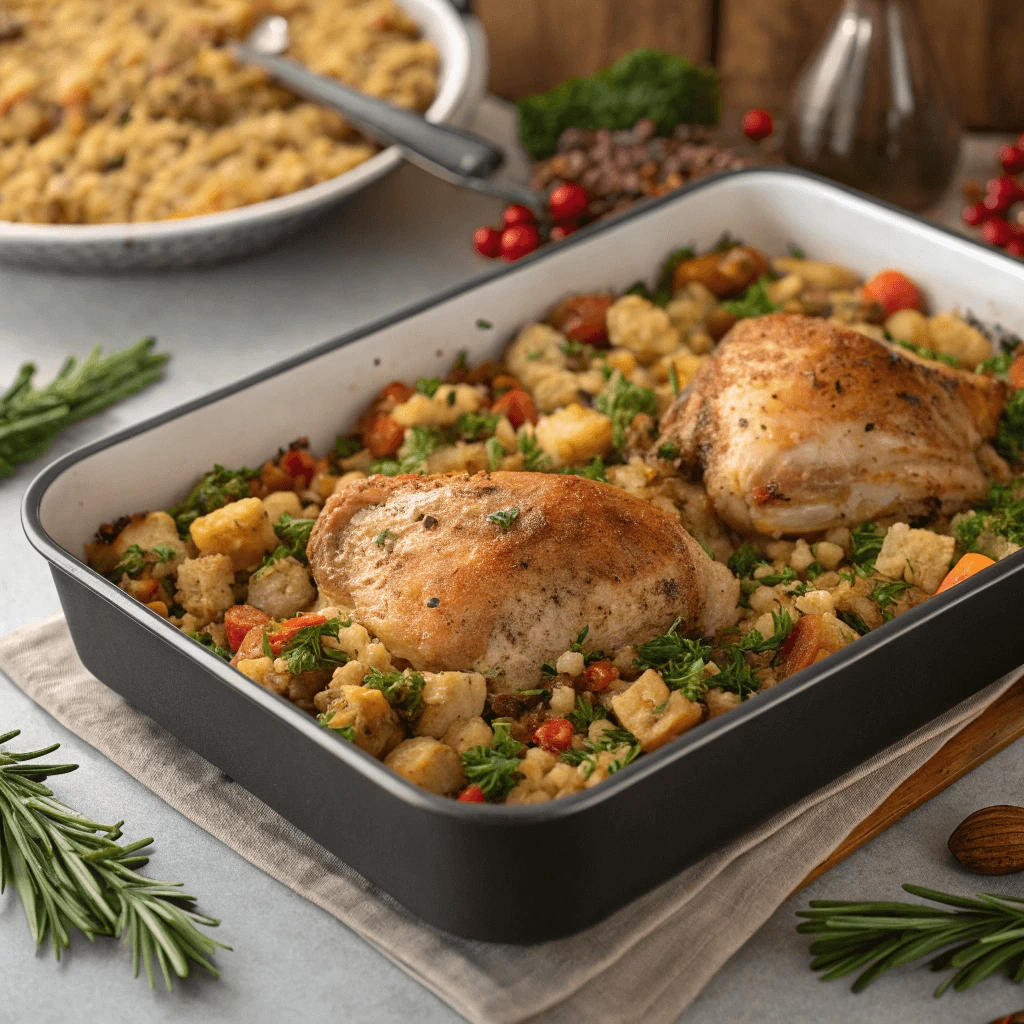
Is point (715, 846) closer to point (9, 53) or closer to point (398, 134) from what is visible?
point (398, 134)

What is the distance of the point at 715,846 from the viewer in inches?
77.2

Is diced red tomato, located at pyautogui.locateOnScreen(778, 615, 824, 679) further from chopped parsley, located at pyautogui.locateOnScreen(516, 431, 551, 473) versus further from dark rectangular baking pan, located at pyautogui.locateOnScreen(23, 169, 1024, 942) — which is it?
chopped parsley, located at pyautogui.locateOnScreen(516, 431, 551, 473)

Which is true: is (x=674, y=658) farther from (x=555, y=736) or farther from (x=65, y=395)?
(x=65, y=395)

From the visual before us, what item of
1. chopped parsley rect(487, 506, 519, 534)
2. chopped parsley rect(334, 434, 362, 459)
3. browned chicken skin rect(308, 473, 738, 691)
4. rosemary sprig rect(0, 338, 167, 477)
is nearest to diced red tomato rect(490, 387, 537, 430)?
chopped parsley rect(334, 434, 362, 459)

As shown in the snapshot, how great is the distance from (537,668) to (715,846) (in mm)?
355

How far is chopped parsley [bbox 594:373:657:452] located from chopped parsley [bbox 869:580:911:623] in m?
0.59

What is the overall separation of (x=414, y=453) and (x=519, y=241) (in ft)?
3.37

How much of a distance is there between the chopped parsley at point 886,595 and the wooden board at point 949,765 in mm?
214

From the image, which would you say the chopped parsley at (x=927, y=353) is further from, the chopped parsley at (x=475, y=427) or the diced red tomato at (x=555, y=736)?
the diced red tomato at (x=555, y=736)

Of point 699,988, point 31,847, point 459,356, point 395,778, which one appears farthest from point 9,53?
point 699,988

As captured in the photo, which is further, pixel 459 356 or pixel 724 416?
pixel 459 356

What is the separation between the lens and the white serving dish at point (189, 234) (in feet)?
10.6

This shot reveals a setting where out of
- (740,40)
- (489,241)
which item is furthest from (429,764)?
(740,40)

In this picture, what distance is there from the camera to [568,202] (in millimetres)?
3395
